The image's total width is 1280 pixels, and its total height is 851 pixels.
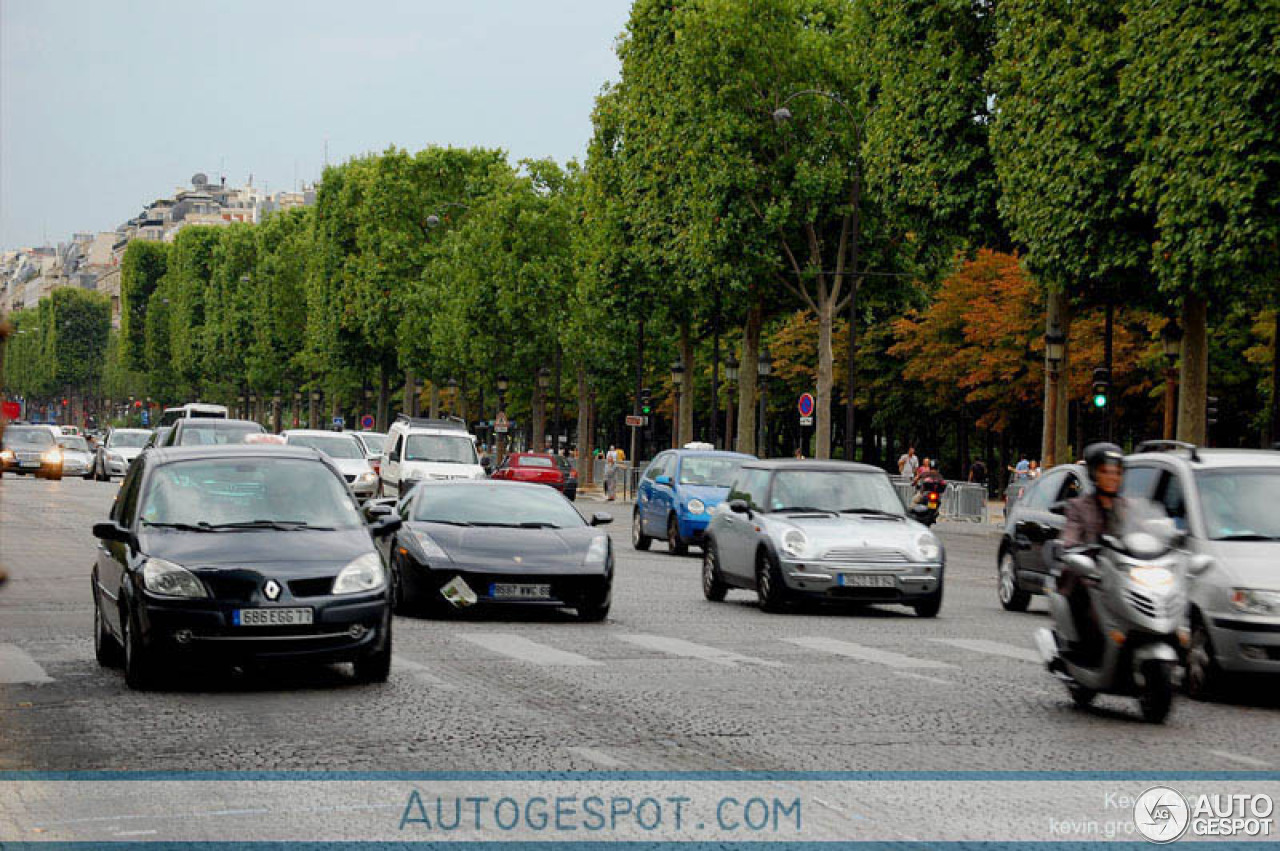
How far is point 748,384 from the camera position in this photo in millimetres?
57344

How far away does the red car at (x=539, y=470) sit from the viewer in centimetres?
5472

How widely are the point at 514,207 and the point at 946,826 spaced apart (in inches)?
2870

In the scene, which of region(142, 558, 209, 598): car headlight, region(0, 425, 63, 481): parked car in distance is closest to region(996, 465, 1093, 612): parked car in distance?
region(142, 558, 209, 598): car headlight

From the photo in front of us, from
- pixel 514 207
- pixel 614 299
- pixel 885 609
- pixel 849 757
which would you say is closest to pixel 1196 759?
pixel 849 757

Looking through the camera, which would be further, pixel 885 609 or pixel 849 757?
pixel 885 609

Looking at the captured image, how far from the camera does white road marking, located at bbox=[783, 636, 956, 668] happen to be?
14.4 m

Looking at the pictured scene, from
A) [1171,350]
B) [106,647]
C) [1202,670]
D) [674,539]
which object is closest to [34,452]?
[674,539]

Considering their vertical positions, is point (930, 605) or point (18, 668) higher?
point (930, 605)

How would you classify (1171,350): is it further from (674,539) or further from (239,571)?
(239,571)

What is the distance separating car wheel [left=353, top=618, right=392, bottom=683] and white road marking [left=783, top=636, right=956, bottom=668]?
387 cm

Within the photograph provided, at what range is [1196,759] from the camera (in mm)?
9609

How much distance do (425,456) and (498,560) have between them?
2422 cm

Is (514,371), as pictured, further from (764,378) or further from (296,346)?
(296,346)

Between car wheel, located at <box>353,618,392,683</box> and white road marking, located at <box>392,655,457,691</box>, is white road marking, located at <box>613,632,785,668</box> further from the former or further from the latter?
car wheel, located at <box>353,618,392,683</box>
